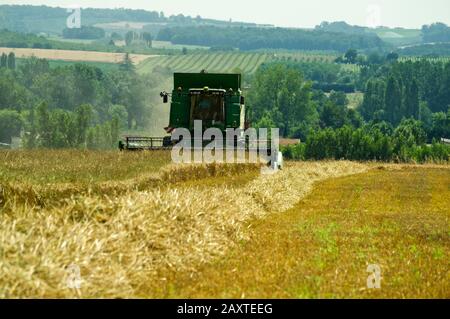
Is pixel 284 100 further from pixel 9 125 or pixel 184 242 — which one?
pixel 184 242

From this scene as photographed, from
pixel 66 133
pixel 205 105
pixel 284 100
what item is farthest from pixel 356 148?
pixel 284 100

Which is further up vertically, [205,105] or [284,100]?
[205,105]

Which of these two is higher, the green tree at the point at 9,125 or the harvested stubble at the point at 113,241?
the harvested stubble at the point at 113,241

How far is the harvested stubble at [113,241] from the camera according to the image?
39.1 feet

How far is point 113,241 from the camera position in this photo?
13.9m

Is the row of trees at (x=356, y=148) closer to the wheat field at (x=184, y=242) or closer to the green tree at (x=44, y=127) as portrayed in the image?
the green tree at (x=44, y=127)

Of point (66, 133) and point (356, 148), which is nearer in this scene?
point (356, 148)

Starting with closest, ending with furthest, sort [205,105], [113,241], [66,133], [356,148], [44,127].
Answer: [113,241] → [205,105] → [356,148] → [66,133] → [44,127]

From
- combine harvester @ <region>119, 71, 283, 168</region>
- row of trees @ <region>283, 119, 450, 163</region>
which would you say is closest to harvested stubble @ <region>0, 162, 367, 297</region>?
combine harvester @ <region>119, 71, 283, 168</region>

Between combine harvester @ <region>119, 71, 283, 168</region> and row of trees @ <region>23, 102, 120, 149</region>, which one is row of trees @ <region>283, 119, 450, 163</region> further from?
combine harvester @ <region>119, 71, 283, 168</region>

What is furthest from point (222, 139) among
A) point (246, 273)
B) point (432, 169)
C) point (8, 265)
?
point (8, 265)

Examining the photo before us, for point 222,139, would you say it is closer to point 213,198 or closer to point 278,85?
point 213,198

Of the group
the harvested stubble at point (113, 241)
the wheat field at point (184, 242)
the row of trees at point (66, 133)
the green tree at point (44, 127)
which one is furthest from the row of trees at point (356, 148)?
the harvested stubble at point (113, 241)

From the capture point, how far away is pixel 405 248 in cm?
1795
